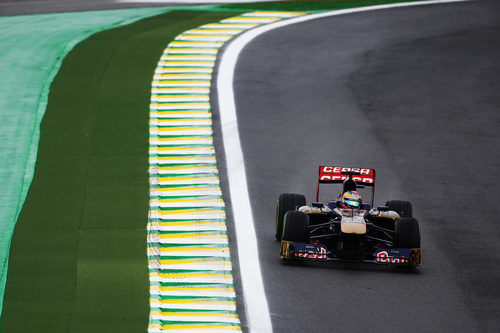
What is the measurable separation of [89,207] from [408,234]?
5.88 m

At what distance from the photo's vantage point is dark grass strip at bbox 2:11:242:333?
43.1 ft

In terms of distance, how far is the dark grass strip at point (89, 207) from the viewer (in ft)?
43.1

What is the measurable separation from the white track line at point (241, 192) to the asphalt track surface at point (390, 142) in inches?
6.6

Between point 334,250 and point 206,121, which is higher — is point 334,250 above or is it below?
below

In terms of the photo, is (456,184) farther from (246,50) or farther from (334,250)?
(246,50)

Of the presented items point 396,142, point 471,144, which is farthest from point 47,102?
point 471,144

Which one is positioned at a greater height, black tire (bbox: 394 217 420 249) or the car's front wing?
black tire (bbox: 394 217 420 249)

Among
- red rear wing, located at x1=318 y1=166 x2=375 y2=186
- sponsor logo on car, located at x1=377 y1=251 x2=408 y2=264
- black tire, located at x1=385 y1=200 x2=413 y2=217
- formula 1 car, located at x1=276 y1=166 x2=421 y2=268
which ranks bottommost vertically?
sponsor logo on car, located at x1=377 y1=251 x2=408 y2=264

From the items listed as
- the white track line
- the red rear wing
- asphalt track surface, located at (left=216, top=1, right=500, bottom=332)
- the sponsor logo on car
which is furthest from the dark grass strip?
the sponsor logo on car

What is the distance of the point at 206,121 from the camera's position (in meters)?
22.4

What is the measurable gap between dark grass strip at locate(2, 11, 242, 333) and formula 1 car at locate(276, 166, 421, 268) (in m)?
2.31

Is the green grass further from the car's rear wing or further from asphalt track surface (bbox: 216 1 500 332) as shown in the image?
the car's rear wing

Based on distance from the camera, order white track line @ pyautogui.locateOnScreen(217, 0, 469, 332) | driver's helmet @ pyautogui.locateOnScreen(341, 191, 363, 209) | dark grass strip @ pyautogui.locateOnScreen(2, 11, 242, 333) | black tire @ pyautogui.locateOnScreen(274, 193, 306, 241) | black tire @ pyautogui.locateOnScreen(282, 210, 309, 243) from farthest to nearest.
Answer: black tire @ pyautogui.locateOnScreen(274, 193, 306, 241)
driver's helmet @ pyautogui.locateOnScreen(341, 191, 363, 209)
black tire @ pyautogui.locateOnScreen(282, 210, 309, 243)
white track line @ pyautogui.locateOnScreen(217, 0, 469, 332)
dark grass strip @ pyautogui.locateOnScreen(2, 11, 242, 333)

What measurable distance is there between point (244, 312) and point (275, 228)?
10.7ft
